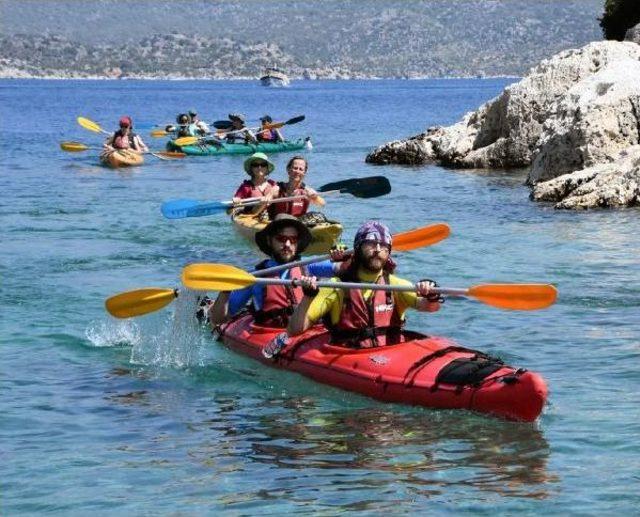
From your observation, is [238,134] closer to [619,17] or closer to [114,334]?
[619,17]

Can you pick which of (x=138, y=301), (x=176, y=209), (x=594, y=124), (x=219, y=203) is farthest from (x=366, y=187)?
(x=594, y=124)

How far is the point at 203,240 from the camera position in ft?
63.3

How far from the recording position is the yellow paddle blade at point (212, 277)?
10.9 metres

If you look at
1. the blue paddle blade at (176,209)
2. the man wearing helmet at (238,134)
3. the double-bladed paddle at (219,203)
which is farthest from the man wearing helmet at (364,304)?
the man wearing helmet at (238,134)

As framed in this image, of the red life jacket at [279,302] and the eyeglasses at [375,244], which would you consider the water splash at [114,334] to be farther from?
the eyeglasses at [375,244]

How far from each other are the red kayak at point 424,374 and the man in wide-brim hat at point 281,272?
0.59 metres

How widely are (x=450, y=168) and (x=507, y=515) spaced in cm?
2241

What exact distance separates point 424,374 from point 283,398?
4.22 ft

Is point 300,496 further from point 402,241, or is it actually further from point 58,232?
point 58,232

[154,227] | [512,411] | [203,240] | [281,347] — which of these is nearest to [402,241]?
[281,347]

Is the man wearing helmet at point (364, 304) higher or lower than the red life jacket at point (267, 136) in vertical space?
lower

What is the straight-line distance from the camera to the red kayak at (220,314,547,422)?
9164 mm

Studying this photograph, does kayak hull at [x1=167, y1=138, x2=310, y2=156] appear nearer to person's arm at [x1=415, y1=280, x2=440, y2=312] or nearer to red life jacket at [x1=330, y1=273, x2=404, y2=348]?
red life jacket at [x1=330, y1=273, x2=404, y2=348]

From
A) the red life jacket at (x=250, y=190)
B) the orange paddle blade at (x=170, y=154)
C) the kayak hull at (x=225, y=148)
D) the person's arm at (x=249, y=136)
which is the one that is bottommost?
the red life jacket at (x=250, y=190)
